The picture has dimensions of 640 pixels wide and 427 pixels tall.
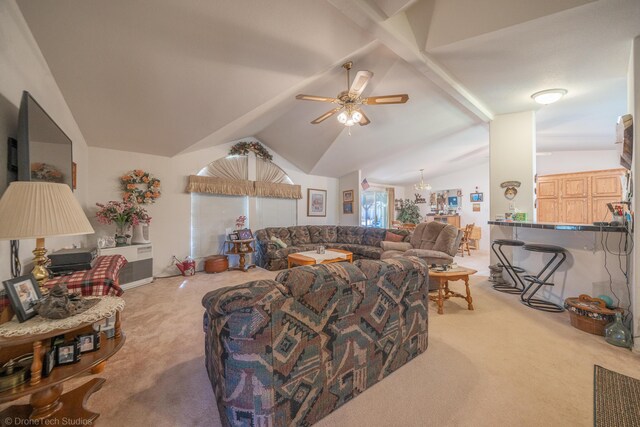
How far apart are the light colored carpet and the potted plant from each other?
6262 mm

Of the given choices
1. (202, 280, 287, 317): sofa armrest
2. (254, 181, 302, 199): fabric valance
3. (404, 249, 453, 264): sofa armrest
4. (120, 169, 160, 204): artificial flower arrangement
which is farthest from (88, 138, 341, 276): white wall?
(404, 249, 453, 264): sofa armrest

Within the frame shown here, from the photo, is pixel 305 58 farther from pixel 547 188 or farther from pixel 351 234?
pixel 547 188

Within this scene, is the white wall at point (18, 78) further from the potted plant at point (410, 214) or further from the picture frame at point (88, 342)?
the potted plant at point (410, 214)

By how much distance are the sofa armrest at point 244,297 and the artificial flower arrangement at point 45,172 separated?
5.40ft

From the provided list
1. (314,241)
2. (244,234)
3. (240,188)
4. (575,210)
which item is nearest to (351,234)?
(314,241)

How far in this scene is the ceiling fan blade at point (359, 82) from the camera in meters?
2.51

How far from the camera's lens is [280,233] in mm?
5633

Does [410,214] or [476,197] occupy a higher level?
[476,197]

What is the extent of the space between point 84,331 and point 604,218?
28.7ft

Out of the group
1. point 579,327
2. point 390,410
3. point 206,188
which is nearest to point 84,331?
point 390,410

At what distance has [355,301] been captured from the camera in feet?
5.01

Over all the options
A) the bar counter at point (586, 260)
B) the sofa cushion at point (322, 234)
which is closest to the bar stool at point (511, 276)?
the bar counter at point (586, 260)

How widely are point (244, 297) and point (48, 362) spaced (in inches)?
37.1

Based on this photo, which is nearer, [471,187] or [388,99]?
[388,99]
